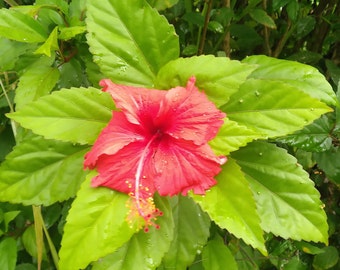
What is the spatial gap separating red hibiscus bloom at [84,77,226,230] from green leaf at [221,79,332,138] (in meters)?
0.12

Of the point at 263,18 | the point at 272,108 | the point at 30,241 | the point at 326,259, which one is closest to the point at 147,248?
the point at 272,108

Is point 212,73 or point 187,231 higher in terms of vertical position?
point 212,73

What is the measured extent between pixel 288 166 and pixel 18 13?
0.63 meters

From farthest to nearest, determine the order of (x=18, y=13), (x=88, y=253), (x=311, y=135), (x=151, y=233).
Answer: (x=311, y=135)
(x=18, y=13)
(x=151, y=233)
(x=88, y=253)

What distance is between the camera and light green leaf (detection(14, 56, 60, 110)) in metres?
0.86

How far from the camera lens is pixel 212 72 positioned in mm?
731

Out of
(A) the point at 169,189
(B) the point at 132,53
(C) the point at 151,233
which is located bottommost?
(C) the point at 151,233

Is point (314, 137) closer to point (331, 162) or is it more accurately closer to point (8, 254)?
point (331, 162)

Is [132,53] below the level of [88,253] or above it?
above

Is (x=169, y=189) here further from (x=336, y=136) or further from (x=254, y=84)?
(x=336, y=136)

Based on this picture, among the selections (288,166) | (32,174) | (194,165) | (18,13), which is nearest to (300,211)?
(288,166)

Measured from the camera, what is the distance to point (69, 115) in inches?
29.3

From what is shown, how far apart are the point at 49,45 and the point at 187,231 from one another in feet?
1.51

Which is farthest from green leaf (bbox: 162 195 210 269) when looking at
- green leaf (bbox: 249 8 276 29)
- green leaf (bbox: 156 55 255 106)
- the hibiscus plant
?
green leaf (bbox: 249 8 276 29)
